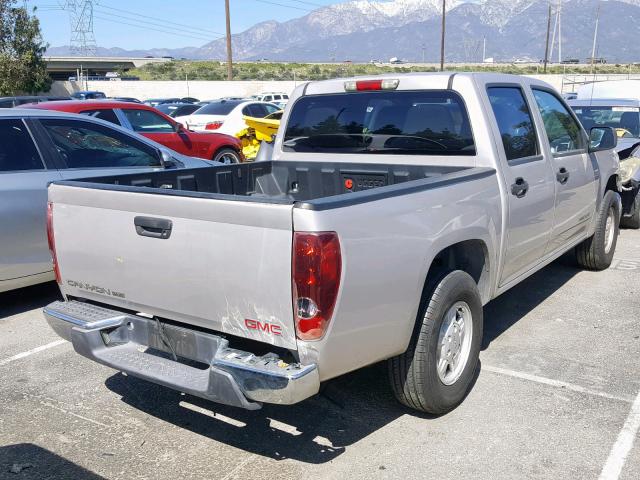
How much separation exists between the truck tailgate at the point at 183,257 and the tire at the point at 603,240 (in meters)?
4.58

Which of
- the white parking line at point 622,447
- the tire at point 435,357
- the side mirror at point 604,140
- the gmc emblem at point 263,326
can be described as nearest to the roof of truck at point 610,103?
the side mirror at point 604,140

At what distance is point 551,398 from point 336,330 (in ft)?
6.10

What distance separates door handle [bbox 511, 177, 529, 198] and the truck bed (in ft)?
1.00

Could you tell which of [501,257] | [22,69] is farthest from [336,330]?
[22,69]

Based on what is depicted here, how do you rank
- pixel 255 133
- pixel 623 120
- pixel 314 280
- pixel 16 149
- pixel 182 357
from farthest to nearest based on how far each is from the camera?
pixel 255 133 → pixel 623 120 → pixel 16 149 → pixel 182 357 → pixel 314 280

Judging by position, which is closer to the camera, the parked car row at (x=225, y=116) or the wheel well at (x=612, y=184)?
the wheel well at (x=612, y=184)

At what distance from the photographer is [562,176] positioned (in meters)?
5.23

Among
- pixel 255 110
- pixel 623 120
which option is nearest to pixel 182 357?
pixel 623 120

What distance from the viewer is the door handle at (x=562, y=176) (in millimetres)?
5184

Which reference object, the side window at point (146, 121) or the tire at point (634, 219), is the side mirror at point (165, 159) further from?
the tire at point (634, 219)

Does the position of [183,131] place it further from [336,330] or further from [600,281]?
[336,330]

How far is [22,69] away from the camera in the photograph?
102ft

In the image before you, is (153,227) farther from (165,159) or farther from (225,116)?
(225,116)

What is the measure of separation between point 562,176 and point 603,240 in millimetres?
1771
